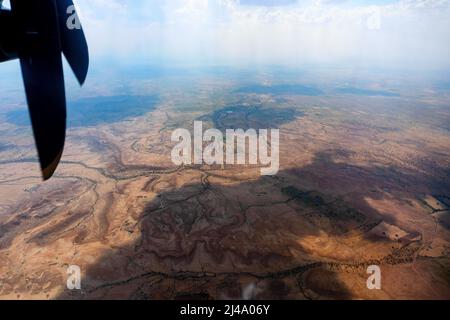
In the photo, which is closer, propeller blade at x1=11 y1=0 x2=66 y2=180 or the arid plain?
propeller blade at x1=11 y1=0 x2=66 y2=180

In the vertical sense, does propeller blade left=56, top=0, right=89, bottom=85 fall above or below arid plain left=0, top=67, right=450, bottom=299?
above

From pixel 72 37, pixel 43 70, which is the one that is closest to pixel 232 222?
pixel 72 37

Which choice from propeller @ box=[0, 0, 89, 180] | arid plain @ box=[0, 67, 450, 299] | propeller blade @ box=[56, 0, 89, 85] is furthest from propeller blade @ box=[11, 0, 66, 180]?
arid plain @ box=[0, 67, 450, 299]

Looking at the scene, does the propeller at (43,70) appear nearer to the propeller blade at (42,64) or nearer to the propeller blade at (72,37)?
the propeller blade at (42,64)

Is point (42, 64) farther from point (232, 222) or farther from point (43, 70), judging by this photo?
point (232, 222)

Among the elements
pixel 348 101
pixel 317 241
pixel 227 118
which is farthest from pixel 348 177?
pixel 348 101

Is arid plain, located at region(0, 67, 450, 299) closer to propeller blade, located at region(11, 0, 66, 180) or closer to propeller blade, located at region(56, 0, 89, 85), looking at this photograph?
propeller blade, located at region(56, 0, 89, 85)
